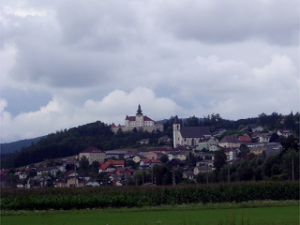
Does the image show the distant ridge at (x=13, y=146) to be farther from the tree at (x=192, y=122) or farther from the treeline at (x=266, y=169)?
the treeline at (x=266, y=169)

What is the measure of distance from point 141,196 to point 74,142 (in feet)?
319

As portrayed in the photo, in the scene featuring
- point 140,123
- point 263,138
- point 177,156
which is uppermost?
point 140,123

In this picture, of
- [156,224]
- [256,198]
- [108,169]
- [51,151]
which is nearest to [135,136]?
[51,151]

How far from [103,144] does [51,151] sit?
24170 mm

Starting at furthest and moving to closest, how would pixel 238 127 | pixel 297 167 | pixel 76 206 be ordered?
1. pixel 238 127
2. pixel 297 167
3. pixel 76 206

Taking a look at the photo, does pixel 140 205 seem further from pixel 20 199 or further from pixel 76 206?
pixel 20 199

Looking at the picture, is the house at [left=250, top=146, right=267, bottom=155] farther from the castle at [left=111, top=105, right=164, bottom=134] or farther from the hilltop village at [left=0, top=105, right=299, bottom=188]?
the castle at [left=111, top=105, right=164, bottom=134]

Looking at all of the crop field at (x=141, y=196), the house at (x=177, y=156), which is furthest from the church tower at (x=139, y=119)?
the crop field at (x=141, y=196)

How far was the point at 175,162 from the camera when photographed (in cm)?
7069

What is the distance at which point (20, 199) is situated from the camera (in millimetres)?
21484

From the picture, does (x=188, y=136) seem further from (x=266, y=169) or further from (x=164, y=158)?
(x=266, y=169)

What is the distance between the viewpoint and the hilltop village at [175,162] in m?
38.1

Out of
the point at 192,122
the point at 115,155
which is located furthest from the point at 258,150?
the point at 192,122

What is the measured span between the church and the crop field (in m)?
98.8
